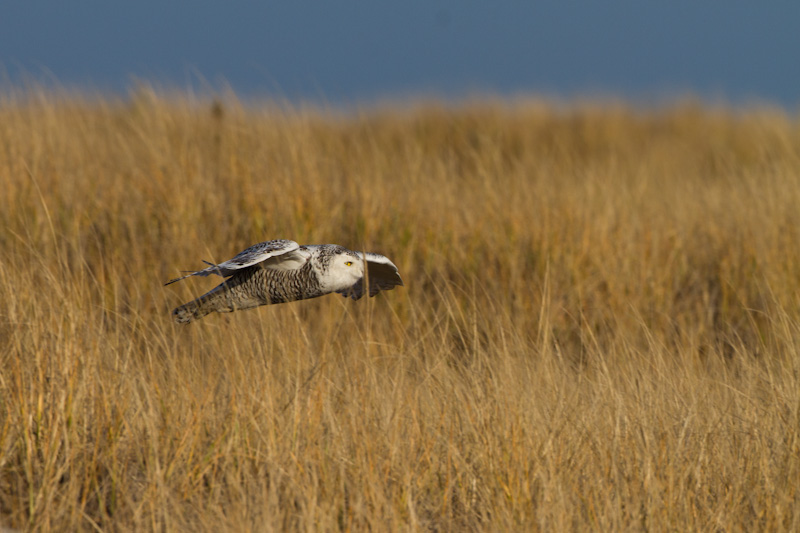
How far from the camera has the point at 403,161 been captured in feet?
23.0

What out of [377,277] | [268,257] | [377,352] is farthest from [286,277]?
[377,352]

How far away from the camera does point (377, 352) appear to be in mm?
3801

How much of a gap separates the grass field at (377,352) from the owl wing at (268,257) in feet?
0.97

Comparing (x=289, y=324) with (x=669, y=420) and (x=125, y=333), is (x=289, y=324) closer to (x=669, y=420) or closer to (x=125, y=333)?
(x=125, y=333)

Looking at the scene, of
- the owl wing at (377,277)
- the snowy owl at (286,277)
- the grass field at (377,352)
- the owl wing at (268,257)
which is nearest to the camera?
the grass field at (377,352)

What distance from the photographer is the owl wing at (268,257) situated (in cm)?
252

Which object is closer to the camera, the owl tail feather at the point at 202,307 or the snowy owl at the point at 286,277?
the snowy owl at the point at 286,277

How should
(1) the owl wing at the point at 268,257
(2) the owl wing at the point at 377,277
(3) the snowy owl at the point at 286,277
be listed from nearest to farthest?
(1) the owl wing at the point at 268,257 → (3) the snowy owl at the point at 286,277 → (2) the owl wing at the point at 377,277

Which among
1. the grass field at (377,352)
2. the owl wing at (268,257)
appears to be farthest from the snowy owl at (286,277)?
the grass field at (377,352)

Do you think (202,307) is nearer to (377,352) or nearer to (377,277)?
(377,277)

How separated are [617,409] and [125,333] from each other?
6.81 feet

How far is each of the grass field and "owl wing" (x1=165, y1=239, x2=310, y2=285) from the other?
0.30m

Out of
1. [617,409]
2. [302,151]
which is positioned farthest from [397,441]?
[302,151]

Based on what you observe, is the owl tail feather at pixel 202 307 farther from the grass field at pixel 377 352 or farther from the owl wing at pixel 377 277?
the owl wing at pixel 377 277
